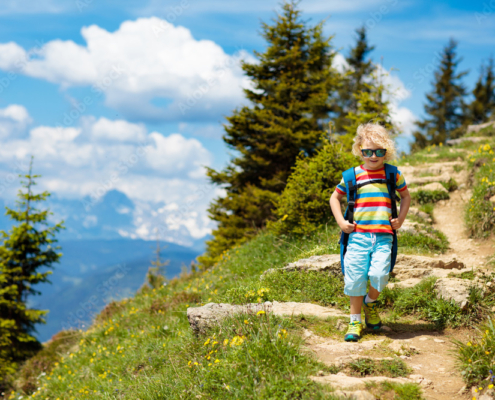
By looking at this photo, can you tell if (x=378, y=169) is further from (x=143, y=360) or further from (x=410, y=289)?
(x=143, y=360)

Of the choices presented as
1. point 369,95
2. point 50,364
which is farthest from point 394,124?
point 50,364

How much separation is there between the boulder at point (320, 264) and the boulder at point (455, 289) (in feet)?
4.65

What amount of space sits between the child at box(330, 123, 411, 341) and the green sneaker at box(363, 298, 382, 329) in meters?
0.11

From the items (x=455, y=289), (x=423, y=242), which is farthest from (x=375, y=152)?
(x=423, y=242)

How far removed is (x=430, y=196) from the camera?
9781mm

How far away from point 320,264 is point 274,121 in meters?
12.3

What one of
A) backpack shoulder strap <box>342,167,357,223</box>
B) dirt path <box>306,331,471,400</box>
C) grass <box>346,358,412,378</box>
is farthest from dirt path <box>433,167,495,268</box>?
grass <box>346,358,412,378</box>

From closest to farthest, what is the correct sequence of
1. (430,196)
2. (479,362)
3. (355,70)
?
1. (479,362)
2. (430,196)
3. (355,70)

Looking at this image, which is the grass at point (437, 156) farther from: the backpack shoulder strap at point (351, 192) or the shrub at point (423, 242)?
the backpack shoulder strap at point (351, 192)

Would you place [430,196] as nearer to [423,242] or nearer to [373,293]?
[423,242]

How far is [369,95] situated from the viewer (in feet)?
56.0

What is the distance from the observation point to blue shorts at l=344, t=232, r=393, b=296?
4.16m

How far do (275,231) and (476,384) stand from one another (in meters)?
5.77

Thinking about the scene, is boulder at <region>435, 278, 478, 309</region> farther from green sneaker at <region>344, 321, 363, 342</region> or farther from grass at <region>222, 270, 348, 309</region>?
green sneaker at <region>344, 321, 363, 342</region>
